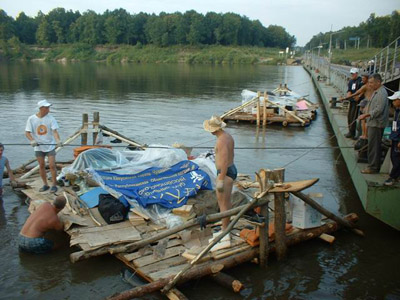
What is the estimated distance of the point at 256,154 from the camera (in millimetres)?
15375

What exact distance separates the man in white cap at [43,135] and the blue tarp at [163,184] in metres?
1.36

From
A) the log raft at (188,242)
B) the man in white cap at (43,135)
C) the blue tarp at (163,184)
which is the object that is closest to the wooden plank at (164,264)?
the log raft at (188,242)

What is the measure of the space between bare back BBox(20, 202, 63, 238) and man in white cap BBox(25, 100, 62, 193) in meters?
2.13

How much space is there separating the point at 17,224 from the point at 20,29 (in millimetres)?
151319

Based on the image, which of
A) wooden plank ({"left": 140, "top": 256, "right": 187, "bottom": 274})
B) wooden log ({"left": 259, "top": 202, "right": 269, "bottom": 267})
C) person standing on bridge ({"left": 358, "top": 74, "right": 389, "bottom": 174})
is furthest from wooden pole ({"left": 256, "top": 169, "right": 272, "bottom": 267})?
person standing on bridge ({"left": 358, "top": 74, "right": 389, "bottom": 174})

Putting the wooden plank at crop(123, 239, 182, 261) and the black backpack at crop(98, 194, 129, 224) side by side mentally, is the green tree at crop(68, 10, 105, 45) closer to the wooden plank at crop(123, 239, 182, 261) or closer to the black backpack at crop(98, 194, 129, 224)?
the black backpack at crop(98, 194, 129, 224)

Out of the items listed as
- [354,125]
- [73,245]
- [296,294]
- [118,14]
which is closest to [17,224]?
[73,245]

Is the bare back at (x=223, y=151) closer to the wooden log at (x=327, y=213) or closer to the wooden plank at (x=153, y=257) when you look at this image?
the wooden log at (x=327, y=213)

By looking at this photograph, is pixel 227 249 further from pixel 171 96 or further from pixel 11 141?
pixel 171 96

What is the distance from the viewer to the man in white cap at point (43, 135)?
9570 mm

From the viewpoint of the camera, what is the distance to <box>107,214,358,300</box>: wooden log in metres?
6.01

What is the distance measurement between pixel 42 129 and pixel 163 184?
3.19 metres

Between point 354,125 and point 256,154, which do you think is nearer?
point 354,125

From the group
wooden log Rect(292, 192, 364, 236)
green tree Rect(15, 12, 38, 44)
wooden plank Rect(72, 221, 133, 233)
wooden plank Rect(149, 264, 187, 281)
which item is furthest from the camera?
green tree Rect(15, 12, 38, 44)
